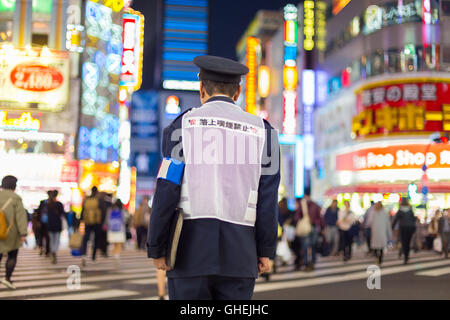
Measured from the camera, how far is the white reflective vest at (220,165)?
2.89 m

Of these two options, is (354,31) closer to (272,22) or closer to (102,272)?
(102,272)

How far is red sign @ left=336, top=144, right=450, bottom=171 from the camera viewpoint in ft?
111

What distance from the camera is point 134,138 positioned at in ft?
250

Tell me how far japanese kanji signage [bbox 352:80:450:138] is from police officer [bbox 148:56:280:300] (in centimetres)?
3343

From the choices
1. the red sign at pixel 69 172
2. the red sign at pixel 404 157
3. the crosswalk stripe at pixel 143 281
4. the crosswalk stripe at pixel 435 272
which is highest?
the red sign at pixel 404 157

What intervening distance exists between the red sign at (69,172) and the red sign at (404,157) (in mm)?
17490

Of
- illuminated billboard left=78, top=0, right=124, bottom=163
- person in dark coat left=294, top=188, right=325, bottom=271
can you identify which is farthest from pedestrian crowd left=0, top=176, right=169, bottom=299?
illuminated billboard left=78, top=0, right=124, bottom=163

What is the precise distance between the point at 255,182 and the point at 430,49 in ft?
114

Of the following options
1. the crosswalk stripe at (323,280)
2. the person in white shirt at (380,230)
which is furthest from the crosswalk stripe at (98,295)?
the person in white shirt at (380,230)

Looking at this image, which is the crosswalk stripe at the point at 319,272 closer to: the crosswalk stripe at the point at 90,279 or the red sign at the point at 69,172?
the crosswalk stripe at the point at 90,279

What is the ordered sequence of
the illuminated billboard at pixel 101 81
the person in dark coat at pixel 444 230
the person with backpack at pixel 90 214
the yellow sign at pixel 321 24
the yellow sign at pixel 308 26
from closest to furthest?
the person with backpack at pixel 90 214 < the person in dark coat at pixel 444 230 < the illuminated billboard at pixel 101 81 < the yellow sign at pixel 321 24 < the yellow sign at pixel 308 26

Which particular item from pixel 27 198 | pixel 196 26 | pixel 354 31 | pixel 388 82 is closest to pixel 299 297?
pixel 27 198

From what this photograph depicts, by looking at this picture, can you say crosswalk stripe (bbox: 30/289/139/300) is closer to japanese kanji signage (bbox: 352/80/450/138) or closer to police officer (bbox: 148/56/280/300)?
police officer (bbox: 148/56/280/300)

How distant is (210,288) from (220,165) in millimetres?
600
